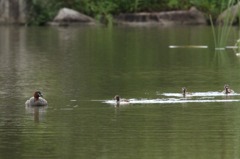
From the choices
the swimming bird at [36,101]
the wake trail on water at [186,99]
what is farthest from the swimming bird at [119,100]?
the swimming bird at [36,101]

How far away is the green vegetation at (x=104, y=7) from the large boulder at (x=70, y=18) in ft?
2.81

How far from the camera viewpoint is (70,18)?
97438 millimetres

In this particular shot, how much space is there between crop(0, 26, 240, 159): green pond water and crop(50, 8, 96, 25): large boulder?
29.6m

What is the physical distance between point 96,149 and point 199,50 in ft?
126

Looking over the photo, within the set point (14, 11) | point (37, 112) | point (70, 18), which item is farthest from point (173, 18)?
point (37, 112)

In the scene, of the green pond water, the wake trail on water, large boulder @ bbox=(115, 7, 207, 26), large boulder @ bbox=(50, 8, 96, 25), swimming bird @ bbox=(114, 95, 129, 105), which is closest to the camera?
the green pond water

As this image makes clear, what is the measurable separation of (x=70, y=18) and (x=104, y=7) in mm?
4918

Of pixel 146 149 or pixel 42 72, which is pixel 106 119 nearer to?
pixel 146 149

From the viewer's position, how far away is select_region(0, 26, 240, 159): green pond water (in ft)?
78.6

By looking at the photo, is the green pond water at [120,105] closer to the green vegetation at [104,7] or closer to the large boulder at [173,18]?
the large boulder at [173,18]

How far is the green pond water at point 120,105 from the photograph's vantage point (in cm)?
2397

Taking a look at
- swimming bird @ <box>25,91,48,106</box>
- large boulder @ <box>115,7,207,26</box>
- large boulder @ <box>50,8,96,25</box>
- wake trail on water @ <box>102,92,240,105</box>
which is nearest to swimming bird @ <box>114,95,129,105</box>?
wake trail on water @ <box>102,92,240,105</box>

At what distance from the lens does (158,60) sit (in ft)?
177

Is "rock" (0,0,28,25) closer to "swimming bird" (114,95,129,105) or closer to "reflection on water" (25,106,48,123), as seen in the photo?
"swimming bird" (114,95,129,105)
